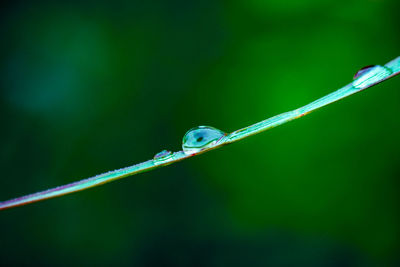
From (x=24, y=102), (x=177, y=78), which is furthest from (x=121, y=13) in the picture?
(x=24, y=102)

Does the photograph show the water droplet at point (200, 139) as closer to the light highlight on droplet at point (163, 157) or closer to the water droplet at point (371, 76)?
the light highlight on droplet at point (163, 157)

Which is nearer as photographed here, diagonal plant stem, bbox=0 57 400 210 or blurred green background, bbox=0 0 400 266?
diagonal plant stem, bbox=0 57 400 210

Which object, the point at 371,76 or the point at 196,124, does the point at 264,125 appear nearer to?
the point at 371,76

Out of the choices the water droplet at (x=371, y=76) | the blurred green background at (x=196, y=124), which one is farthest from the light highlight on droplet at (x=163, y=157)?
the blurred green background at (x=196, y=124)

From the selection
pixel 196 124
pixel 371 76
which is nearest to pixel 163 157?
pixel 371 76

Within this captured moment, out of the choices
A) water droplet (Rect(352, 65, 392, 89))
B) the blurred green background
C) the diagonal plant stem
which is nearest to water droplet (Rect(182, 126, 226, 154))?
the diagonal plant stem

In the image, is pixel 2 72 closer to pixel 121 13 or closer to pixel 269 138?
pixel 121 13

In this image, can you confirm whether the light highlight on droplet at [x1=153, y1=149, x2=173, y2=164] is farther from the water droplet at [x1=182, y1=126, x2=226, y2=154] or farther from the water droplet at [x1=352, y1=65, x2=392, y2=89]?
the water droplet at [x1=352, y1=65, x2=392, y2=89]
